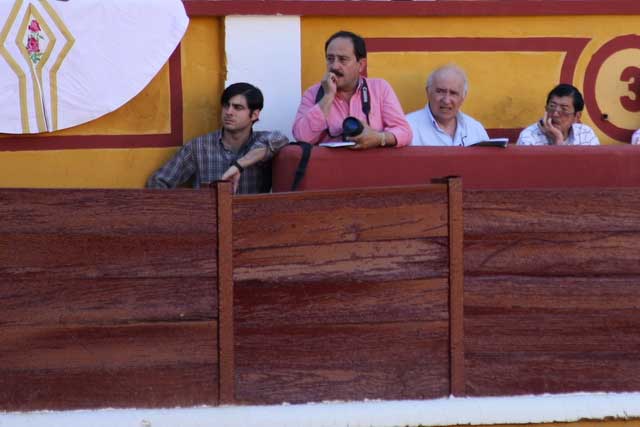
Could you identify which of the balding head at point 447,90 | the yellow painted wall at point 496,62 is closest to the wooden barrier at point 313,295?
the balding head at point 447,90

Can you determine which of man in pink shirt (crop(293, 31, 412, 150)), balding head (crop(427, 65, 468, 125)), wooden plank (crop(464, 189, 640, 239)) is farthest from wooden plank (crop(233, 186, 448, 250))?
balding head (crop(427, 65, 468, 125))

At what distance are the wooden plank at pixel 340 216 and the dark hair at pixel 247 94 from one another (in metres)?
0.87

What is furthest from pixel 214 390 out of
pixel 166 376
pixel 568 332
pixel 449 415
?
pixel 568 332

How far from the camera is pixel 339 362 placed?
5.65 metres

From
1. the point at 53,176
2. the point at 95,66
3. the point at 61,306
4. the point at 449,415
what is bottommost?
the point at 449,415

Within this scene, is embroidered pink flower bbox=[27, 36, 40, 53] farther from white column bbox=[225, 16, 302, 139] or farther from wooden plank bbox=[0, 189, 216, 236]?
wooden plank bbox=[0, 189, 216, 236]

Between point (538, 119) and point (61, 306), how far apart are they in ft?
8.88

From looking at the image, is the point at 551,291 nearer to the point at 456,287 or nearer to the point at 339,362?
the point at 456,287

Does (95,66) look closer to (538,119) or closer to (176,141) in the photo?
(176,141)

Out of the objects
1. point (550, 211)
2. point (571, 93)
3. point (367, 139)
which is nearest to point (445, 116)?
point (571, 93)

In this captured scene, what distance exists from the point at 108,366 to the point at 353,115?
5.26ft

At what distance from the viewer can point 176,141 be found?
265 inches

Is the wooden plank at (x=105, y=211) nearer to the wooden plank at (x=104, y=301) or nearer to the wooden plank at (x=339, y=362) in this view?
the wooden plank at (x=104, y=301)

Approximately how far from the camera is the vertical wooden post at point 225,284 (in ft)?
18.3
